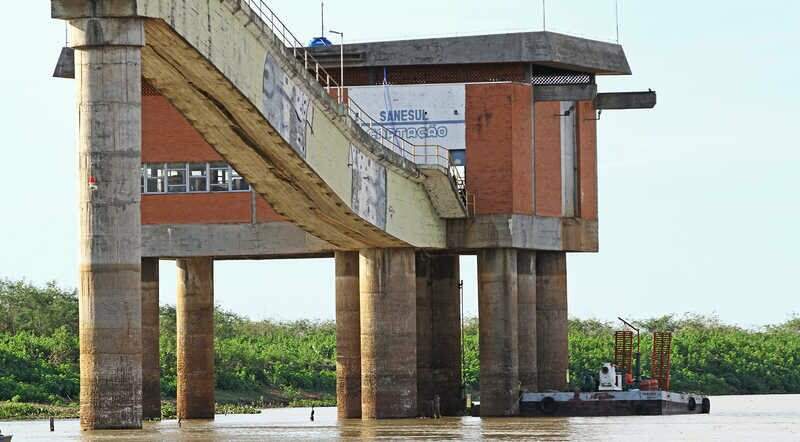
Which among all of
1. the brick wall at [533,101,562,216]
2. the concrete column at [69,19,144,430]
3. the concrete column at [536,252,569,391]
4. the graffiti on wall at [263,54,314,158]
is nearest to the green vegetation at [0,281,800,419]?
the concrete column at [536,252,569,391]

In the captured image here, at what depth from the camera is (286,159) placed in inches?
2253

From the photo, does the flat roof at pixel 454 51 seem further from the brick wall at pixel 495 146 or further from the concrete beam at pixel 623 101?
the concrete beam at pixel 623 101

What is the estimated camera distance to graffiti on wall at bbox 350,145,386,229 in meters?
63.1

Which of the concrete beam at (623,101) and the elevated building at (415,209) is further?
the concrete beam at (623,101)

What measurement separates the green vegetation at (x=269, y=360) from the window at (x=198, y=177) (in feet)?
41.8

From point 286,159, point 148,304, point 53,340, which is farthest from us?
point 53,340

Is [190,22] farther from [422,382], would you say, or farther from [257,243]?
[422,382]

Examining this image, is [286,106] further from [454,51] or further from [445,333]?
[445,333]

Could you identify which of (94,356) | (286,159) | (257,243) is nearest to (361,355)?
(257,243)

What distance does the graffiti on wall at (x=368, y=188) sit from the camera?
207 feet

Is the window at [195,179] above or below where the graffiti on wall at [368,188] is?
above

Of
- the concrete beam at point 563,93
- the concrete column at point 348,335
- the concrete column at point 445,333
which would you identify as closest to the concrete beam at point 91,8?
the concrete column at point 348,335

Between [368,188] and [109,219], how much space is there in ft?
64.9

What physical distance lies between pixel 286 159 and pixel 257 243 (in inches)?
622
